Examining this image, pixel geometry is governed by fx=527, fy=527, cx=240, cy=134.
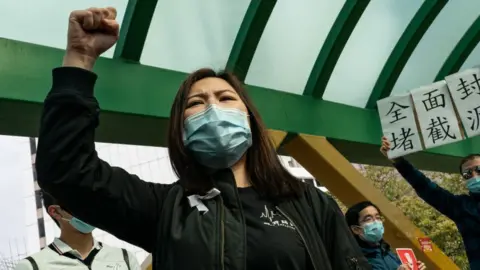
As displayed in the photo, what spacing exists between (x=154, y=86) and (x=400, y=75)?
3.52 m

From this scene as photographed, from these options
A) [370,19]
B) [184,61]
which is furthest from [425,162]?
[184,61]

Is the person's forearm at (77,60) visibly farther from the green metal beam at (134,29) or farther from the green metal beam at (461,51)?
the green metal beam at (461,51)

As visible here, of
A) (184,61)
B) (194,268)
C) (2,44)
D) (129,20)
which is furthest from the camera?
(184,61)

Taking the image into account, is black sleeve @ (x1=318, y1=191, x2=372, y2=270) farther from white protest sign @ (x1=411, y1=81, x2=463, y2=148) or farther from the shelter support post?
the shelter support post

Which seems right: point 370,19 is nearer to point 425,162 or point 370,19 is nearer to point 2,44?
point 425,162

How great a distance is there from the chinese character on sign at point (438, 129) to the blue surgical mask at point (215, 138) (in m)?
3.55

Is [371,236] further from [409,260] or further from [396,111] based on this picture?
[396,111]

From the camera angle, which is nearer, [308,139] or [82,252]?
[82,252]

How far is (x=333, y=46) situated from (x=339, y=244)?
4.47 metres

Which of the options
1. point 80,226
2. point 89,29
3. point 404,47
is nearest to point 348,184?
point 404,47

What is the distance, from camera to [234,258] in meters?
1.42

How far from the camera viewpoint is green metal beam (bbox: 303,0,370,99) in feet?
18.6

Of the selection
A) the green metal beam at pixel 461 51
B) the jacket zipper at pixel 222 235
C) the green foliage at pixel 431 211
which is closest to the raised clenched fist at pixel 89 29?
the jacket zipper at pixel 222 235

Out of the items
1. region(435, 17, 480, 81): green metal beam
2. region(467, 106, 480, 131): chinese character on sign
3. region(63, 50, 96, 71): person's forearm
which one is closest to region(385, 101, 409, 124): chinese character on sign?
region(467, 106, 480, 131): chinese character on sign
